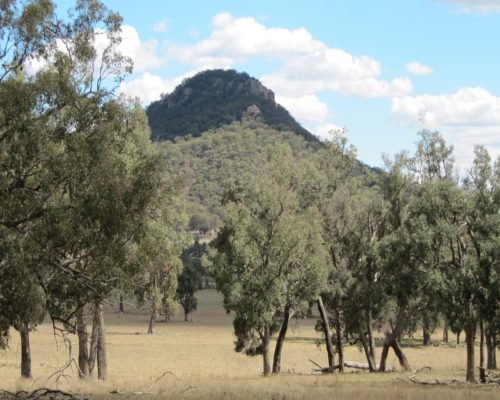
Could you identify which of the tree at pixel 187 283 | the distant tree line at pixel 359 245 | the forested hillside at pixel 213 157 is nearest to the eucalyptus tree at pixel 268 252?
the distant tree line at pixel 359 245

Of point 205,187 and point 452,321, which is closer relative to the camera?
point 452,321

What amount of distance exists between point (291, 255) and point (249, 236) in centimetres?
215

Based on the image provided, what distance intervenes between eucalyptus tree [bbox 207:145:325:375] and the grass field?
139 inches

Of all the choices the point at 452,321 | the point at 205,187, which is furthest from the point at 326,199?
the point at 205,187

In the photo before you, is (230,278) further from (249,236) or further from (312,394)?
(312,394)

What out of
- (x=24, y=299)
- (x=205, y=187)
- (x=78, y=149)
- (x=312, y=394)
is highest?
(x=205, y=187)

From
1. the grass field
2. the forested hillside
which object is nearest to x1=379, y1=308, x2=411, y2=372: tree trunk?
the grass field

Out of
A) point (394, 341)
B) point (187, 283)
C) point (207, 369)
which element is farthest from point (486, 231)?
point (187, 283)

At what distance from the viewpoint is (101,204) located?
16062 millimetres

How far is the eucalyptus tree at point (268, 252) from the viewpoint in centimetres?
Result: 3244

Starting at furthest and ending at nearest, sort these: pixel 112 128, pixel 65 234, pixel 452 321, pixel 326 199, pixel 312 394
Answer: pixel 326 199 < pixel 452 321 < pixel 312 394 < pixel 112 128 < pixel 65 234

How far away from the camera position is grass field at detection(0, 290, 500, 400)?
21.0 m

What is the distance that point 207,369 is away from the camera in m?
42.7

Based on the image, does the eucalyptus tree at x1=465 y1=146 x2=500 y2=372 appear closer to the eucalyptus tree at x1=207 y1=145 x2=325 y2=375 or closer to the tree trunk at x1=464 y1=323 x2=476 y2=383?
the tree trunk at x1=464 y1=323 x2=476 y2=383
